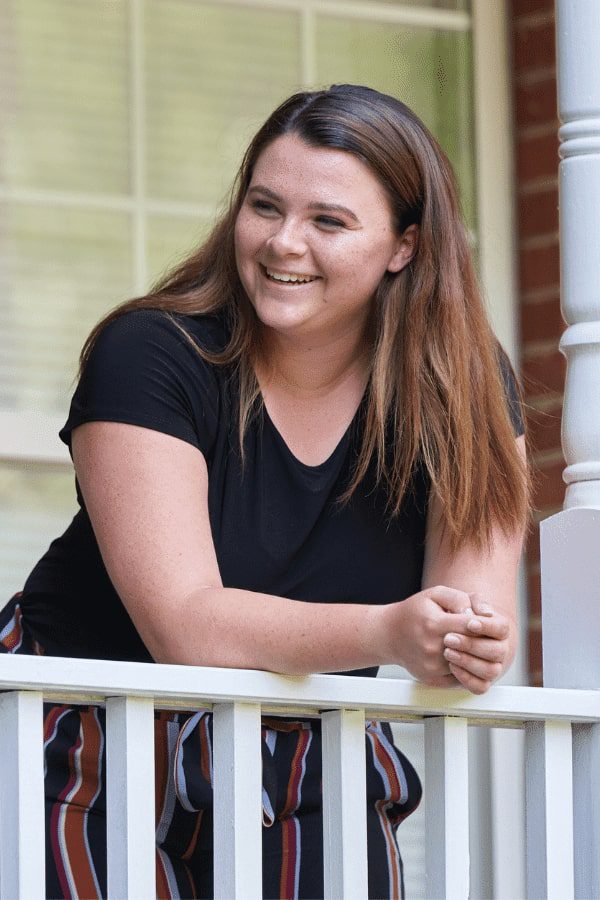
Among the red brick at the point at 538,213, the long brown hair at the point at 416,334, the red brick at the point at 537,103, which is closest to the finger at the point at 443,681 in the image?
the long brown hair at the point at 416,334

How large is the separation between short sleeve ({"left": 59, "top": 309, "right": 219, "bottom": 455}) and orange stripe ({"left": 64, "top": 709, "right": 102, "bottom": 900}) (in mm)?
422

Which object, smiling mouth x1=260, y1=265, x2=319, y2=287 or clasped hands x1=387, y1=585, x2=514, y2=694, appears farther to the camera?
smiling mouth x1=260, y1=265, x2=319, y2=287

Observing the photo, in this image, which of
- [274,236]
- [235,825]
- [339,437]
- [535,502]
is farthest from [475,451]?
[535,502]

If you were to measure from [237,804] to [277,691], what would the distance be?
0.15 meters

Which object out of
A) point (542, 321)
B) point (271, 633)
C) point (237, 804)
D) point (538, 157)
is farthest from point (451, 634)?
point (538, 157)

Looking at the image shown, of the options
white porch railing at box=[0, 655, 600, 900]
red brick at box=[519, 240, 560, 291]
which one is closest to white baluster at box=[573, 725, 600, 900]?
white porch railing at box=[0, 655, 600, 900]

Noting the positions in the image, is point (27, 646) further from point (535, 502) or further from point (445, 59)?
point (445, 59)

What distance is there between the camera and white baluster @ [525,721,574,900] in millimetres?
2498

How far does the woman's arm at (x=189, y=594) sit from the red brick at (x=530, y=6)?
224cm

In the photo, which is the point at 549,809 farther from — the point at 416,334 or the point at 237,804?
the point at 416,334

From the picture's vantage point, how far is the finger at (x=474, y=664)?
2.25 meters

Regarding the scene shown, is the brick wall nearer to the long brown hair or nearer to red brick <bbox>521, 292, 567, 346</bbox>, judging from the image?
red brick <bbox>521, 292, 567, 346</bbox>

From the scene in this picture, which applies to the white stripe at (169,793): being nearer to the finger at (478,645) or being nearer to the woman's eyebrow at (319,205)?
the finger at (478,645)

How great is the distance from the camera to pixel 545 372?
429cm
